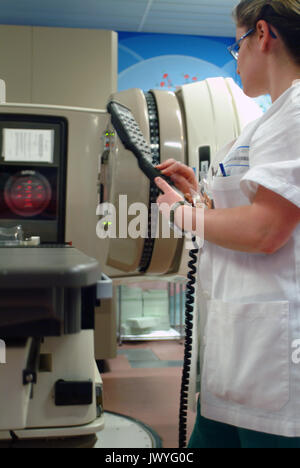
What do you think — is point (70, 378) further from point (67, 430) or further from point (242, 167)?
point (242, 167)

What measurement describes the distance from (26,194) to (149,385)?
65.9 inches

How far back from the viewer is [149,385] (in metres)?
2.65

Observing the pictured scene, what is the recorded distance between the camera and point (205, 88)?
65.7 inches

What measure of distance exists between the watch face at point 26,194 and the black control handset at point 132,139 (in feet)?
0.90

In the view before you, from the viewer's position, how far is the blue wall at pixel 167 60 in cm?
408

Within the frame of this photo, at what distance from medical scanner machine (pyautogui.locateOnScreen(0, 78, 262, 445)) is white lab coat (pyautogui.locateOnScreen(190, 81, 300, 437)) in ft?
0.78

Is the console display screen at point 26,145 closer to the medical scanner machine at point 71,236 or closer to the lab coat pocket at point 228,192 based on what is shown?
the medical scanner machine at point 71,236

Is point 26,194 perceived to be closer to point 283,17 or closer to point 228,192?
point 228,192

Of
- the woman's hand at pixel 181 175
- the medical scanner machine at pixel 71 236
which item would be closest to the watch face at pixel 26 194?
the medical scanner machine at pixel 71 236

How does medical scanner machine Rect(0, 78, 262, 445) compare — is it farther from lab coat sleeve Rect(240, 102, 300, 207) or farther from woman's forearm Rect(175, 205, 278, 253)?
lab coat sleeve Rect(240, 102, 300, 207)

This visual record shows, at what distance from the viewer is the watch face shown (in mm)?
1305
